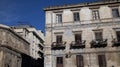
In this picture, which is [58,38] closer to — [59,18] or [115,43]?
[59,18]

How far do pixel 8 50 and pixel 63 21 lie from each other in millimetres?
10845

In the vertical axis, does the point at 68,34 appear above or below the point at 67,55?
above

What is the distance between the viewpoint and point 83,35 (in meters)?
28.4

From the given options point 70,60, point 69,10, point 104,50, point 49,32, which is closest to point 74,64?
point 70,60

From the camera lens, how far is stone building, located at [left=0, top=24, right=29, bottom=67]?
2814 cm

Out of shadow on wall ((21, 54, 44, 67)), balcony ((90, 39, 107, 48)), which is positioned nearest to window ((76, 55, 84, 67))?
balcony ((90, 39, 107, 48))

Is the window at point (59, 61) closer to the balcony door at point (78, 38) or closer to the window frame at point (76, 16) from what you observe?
the balcony door at point (78, 38)

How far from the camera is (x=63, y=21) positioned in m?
29.9

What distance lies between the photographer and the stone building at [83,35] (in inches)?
1056

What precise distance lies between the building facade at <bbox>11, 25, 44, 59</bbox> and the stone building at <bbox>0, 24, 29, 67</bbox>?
294 centimetres

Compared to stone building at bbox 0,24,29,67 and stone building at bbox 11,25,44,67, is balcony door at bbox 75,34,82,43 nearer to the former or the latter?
stone building at bbox 0,24,29,67

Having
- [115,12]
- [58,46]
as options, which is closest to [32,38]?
[58,46]

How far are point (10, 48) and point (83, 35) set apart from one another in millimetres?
13040

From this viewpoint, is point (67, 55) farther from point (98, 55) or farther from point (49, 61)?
point (98, 55)
